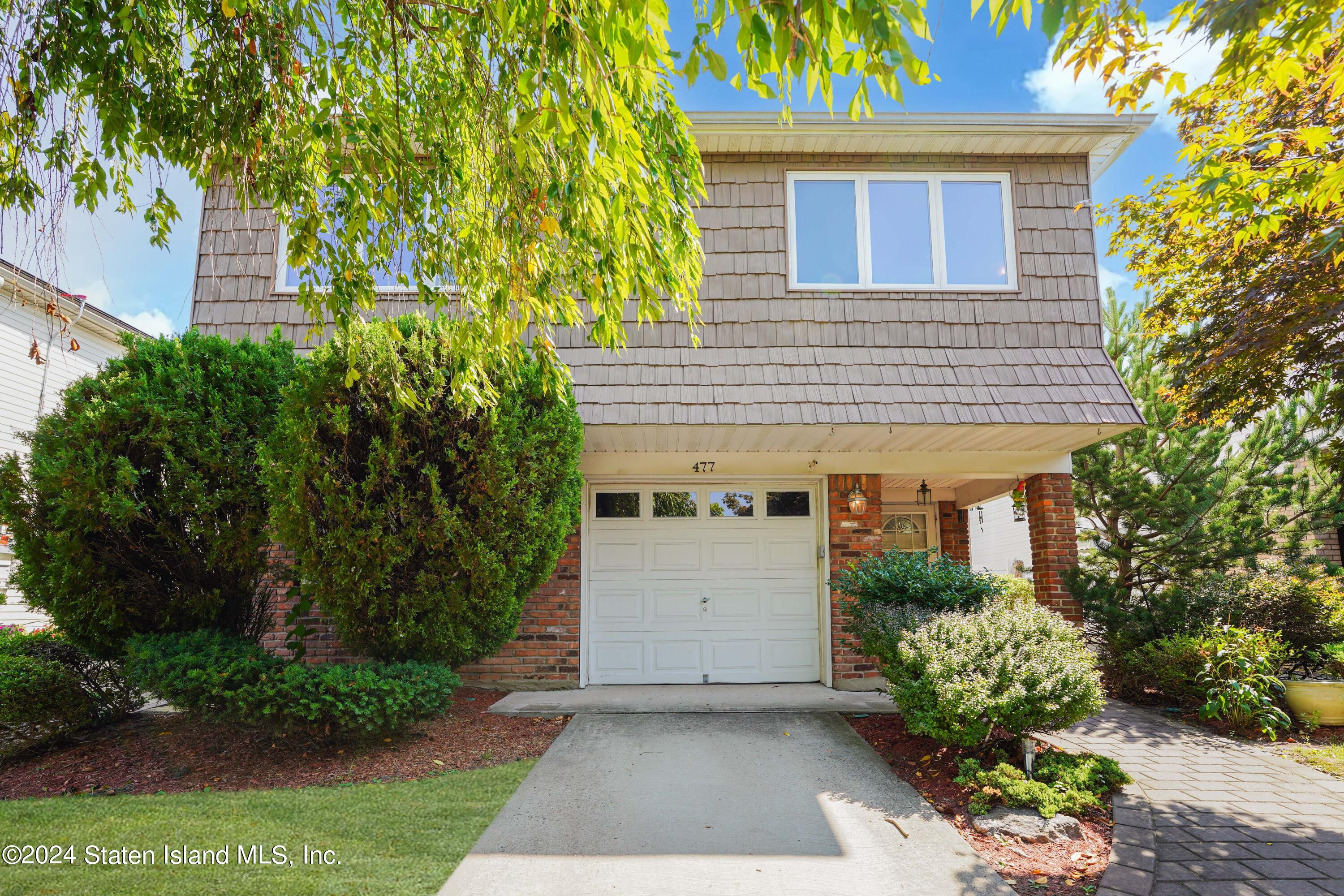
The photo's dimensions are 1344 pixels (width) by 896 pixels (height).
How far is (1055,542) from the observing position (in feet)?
24.4

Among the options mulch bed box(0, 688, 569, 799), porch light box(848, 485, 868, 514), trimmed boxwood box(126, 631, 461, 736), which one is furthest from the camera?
porch light box(848, 485, 868, 514)

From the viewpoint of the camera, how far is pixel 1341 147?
3949mm

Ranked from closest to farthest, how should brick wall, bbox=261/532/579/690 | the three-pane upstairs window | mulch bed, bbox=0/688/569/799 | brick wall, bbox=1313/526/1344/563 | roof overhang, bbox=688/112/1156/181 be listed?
mulch bed, bbox=0/688/569/799 → roof overhang, bbox=688/112/1156/181 → brick wall, bbox=261/532/579/690 → the three-pane upstairs window → brick wall, bbox=1313/526/1344/563

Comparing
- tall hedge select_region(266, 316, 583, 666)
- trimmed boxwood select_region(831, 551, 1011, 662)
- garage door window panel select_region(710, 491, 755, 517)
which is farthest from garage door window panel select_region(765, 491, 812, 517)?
tall hedge select_region(266, 316, 583, 666)

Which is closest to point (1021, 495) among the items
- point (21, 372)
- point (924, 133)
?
point (924, 133)

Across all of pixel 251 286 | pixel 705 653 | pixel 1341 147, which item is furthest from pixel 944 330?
pixel 251 286

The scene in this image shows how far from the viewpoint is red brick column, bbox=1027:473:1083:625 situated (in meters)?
7.32

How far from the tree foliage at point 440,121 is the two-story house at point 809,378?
8.03 feet

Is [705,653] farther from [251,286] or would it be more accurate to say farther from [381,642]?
[251,286]

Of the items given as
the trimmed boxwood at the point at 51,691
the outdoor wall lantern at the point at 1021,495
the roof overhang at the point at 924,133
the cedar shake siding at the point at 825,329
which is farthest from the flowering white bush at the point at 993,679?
the trimmed boxwood at the point at 51,691

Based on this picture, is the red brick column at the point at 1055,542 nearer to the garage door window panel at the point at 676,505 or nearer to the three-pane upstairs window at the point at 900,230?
the three-pane upstairs window at the point at 900,230

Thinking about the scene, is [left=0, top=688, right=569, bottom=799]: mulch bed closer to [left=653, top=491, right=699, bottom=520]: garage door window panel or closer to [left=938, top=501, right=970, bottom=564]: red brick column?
[left=653, top=491, right=699, bottom=520]: garage door window panel

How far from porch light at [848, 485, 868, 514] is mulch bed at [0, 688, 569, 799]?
12.2ft

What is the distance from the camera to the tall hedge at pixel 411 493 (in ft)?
16.4
